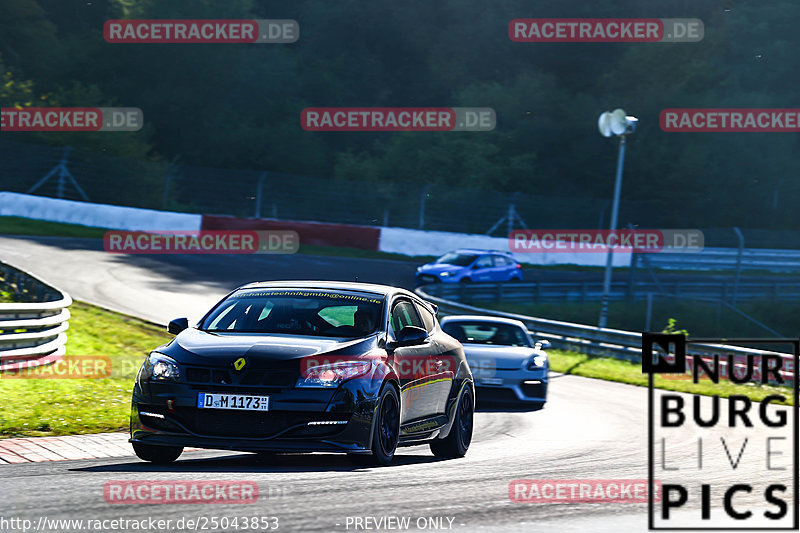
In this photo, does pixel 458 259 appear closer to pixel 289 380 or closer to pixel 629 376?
pixel 629 376

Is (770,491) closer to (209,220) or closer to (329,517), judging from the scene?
(329,517)

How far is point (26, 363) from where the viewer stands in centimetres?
1352

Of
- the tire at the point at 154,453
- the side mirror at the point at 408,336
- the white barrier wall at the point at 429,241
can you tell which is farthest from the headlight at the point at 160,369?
the white barrier wall at the point at 429,241

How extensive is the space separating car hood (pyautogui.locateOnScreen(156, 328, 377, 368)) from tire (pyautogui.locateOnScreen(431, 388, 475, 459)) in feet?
5.37

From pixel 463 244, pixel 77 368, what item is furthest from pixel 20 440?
pixel 463 244

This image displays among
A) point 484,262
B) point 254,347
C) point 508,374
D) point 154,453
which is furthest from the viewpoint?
point 484,262

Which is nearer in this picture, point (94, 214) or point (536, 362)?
point (536, 362)

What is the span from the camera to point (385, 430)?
843cm

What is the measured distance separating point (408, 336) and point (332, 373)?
3.27ft

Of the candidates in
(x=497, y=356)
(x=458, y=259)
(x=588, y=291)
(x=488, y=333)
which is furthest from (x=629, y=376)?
(x=458, y=259)

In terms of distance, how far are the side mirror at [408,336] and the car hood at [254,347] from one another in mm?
267

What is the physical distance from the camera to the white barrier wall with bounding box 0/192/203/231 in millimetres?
37156

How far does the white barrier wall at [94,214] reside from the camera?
37.2m

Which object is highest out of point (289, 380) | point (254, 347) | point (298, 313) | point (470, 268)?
point (470, 268)
